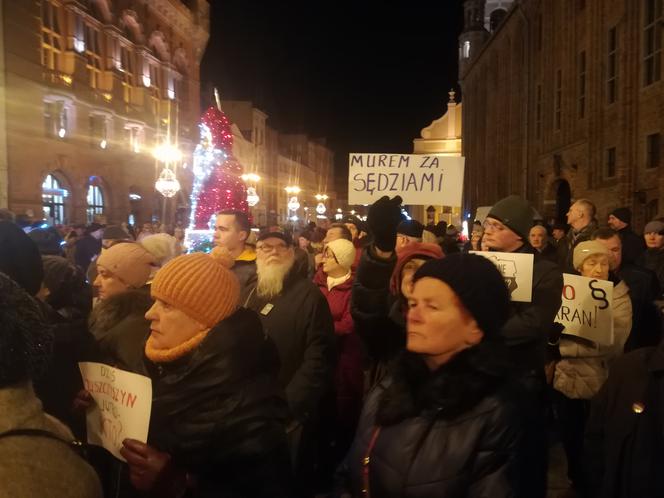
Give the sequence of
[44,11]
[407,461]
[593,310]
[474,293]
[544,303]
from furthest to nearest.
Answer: [44,11]
[593,310]
[544,303]
[474,293]
[407,461]

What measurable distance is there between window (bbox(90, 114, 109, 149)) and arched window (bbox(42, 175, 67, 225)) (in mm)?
3452

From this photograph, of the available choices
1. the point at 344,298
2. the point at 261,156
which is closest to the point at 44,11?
the point at 344,298

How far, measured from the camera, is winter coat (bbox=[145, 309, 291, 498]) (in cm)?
241

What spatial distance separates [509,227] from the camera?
433cm

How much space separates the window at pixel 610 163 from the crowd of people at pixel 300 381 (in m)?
19.0

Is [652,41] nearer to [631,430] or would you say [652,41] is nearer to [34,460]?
[631,430]

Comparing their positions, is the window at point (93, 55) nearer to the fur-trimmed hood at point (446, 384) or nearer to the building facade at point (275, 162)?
the building facade at point (275, 162)

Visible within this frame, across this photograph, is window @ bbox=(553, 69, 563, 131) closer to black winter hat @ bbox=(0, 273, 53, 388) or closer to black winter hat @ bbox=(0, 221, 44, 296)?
black winter hat @ bbox=(0, 221, 44, 296)

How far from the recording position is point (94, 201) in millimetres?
31016

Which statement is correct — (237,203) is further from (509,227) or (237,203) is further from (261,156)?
(261,156)

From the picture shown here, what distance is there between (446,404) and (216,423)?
924mm

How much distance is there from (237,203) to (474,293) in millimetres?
21651

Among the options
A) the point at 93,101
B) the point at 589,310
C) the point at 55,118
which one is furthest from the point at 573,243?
the point at 93,101

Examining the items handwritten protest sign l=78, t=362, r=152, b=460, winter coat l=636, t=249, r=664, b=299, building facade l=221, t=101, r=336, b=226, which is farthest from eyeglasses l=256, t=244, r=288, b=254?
building facade l=221, t=101, r=336, b=226
